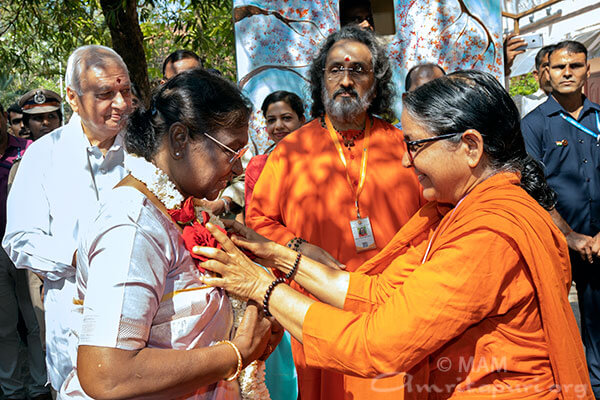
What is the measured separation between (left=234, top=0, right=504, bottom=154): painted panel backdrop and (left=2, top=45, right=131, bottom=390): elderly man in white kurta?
2.44m

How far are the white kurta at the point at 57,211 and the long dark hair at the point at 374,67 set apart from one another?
4.79 ft

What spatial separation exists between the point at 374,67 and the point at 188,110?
2156mm

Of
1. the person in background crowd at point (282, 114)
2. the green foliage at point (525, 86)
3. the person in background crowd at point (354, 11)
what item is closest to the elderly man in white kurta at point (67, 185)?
the person in background crowd at point (282, 114)

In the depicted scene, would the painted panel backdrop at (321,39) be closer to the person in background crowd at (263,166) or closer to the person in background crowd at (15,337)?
the person in background crowd at (263,166)

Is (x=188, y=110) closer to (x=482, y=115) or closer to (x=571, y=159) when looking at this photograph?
(x=482, y=115)

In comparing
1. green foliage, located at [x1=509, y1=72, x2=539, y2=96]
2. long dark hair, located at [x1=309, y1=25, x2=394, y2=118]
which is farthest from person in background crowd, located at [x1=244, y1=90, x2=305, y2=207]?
green foliage, located at [x1=509, y1=72, x2=539, y2=96]

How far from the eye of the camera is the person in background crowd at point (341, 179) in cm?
336

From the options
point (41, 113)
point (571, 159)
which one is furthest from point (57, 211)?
point (571, 159)

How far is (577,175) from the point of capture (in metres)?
5.02

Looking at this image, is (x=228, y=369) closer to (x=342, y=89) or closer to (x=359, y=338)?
(x=359, y=338)

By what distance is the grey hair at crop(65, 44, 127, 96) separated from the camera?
339 centimetres

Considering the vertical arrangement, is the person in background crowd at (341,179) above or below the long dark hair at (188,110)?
below

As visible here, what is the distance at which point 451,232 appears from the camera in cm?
197

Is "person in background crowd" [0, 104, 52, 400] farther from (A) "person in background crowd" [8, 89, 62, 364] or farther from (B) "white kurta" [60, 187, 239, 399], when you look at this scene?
(B) "white kurta" [60, 187, 239, 399]
